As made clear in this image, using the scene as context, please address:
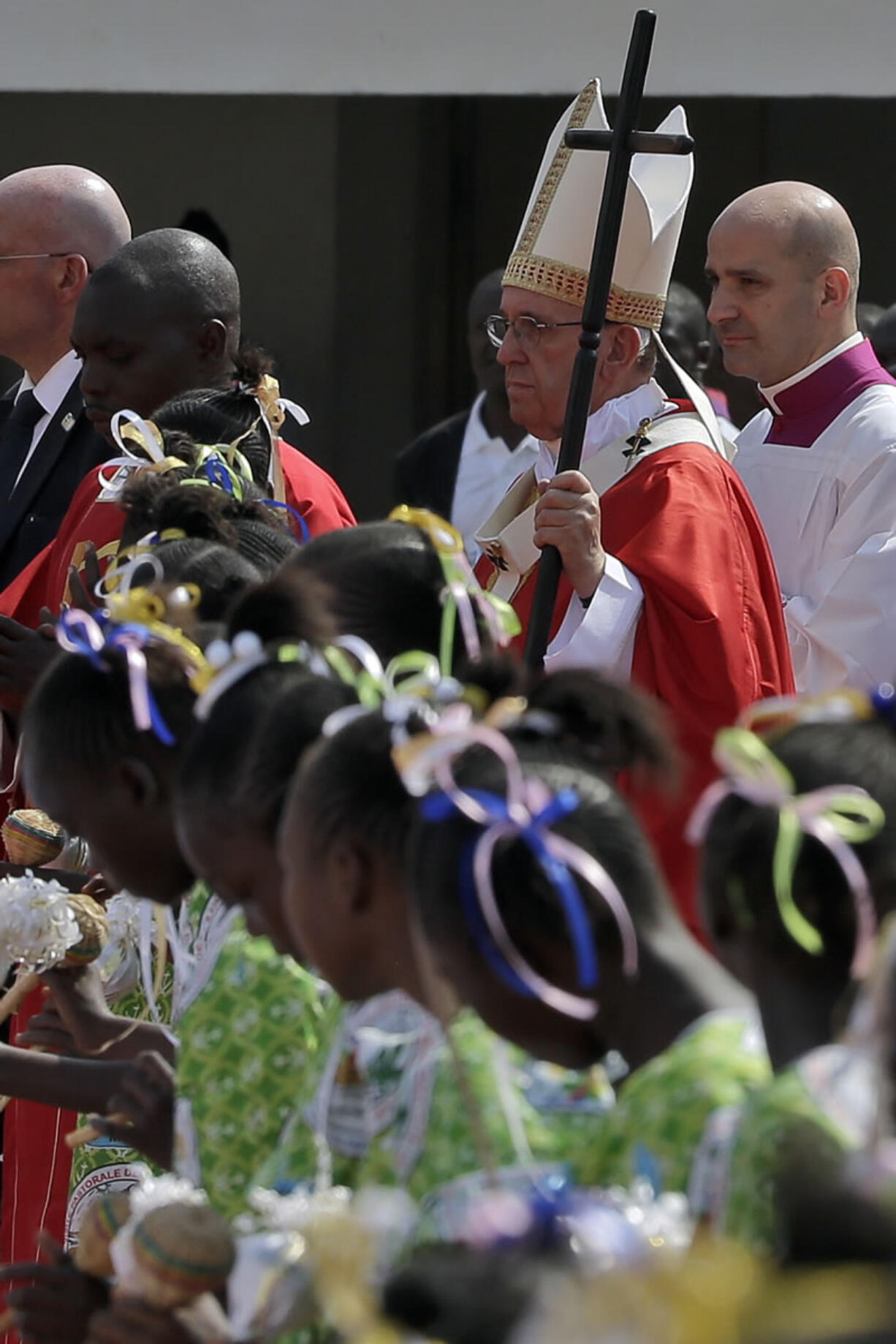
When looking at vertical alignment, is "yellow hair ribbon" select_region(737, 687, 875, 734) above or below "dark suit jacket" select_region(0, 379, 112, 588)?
above

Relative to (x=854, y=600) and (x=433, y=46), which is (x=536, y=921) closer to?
(x=854, y=600)

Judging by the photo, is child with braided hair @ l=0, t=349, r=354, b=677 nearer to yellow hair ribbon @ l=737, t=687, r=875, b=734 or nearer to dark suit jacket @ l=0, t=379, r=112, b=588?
dark suit jacket @ l=0, t=379, r=112, b=588

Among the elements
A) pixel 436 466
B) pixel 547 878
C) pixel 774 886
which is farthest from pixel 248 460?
pixel 436 466

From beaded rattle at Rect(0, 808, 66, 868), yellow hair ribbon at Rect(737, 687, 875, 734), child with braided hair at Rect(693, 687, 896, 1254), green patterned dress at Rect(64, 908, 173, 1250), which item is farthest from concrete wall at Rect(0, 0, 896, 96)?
child with braided hair at Rect(693, 687, 896, 1254)

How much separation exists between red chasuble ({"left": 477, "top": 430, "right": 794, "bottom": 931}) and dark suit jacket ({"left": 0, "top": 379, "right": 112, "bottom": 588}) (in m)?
1.22

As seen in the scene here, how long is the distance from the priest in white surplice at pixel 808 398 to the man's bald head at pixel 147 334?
1125mm

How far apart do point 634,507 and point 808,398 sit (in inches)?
38.2

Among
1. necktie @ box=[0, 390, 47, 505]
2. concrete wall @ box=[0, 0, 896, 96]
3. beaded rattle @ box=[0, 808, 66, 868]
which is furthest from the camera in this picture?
concrete wall @ box=[0, 0, 896, 96]

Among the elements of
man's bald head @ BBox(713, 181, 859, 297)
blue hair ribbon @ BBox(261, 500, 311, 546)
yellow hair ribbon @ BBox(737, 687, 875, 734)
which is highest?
man's bald head @ BBox(713, 181, 859, 297)

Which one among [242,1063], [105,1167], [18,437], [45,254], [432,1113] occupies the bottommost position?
[105,1167]

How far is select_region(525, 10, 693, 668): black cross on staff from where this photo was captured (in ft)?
12.6

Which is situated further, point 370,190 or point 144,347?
point 370,190

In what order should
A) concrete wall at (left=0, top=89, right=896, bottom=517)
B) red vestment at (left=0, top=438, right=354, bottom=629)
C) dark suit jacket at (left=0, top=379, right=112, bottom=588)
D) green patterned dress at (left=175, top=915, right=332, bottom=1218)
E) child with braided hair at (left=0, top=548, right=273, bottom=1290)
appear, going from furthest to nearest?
concrete wall at (left=0, top=89, right=896, bottom=517) < dark suit jacket at (left=0, top=379, right=112, bottom=588) < red vestment at (left=0, top=438, right=354, bottom=629) < child with braided hair at (left=0, top=548, right=273, bottom=1290) < green patterned dress at (left=175, top=915, right=332, bottom=1218)

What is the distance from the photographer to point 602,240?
13.0ft
